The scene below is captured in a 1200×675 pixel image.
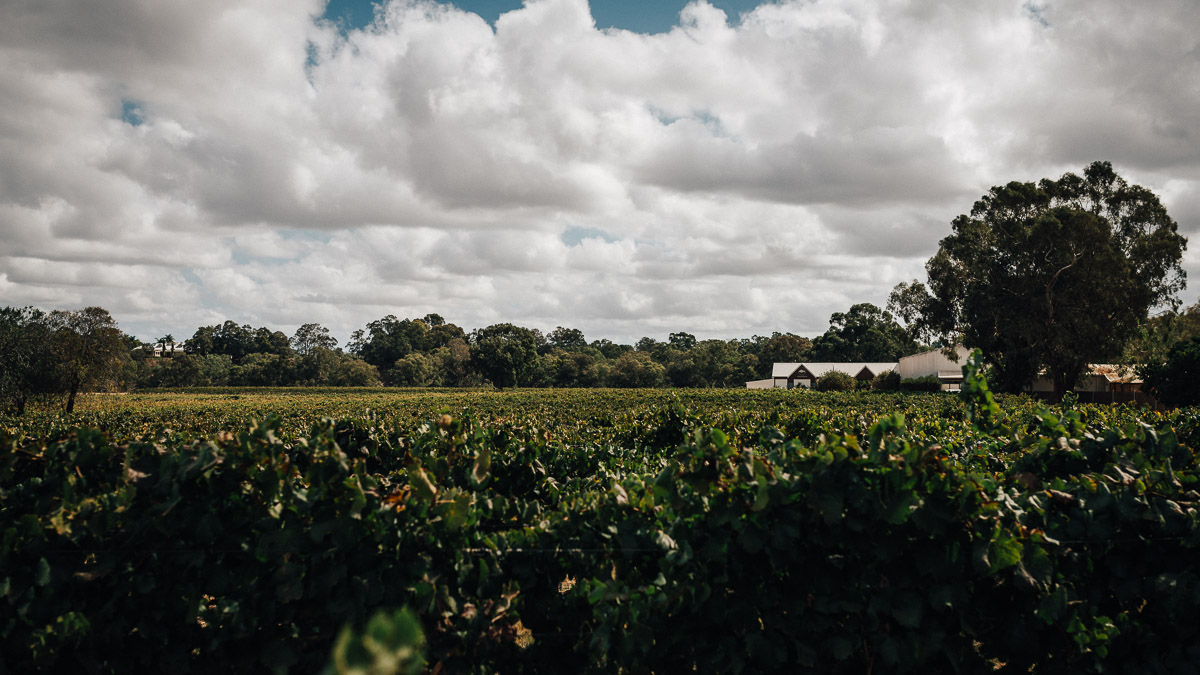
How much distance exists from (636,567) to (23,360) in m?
50.7

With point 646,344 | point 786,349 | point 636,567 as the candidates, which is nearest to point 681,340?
point 646,344

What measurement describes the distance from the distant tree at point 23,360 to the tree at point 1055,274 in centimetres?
5653

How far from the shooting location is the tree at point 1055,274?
40781 millimetres

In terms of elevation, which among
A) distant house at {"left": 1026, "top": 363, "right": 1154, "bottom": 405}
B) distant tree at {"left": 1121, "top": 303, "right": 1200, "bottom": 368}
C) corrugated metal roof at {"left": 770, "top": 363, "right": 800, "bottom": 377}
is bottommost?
distant house at {"left": 1026, "top": 363, "right": 1154, "bottom": 405}

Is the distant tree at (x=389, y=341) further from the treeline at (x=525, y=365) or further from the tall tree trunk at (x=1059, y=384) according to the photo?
the tall tree trunk at (x=1059, y=384)

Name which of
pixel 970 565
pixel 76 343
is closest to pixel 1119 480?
pixel 970 565

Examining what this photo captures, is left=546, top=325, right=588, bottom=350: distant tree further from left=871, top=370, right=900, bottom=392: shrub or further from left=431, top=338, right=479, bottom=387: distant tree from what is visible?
left=871, top=370, right=900, bottom=392: shrub

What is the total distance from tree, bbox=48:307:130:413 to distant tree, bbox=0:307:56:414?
1.84 ft

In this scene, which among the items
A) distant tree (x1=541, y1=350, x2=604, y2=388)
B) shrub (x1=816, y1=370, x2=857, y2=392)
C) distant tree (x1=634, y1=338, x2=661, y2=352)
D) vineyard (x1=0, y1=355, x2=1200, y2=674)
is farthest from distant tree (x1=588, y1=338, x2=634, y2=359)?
vineyard (x1=0, y1=355, x2=1200, y2=674)

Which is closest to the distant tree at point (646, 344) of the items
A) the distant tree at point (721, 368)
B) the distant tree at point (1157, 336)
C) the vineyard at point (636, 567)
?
the distant tree at point (721, 368)

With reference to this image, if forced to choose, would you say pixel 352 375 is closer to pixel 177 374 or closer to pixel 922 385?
pixel 177 374

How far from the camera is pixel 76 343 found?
44.2 m

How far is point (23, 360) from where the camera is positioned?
133 feet

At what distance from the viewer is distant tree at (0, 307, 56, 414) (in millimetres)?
39250
